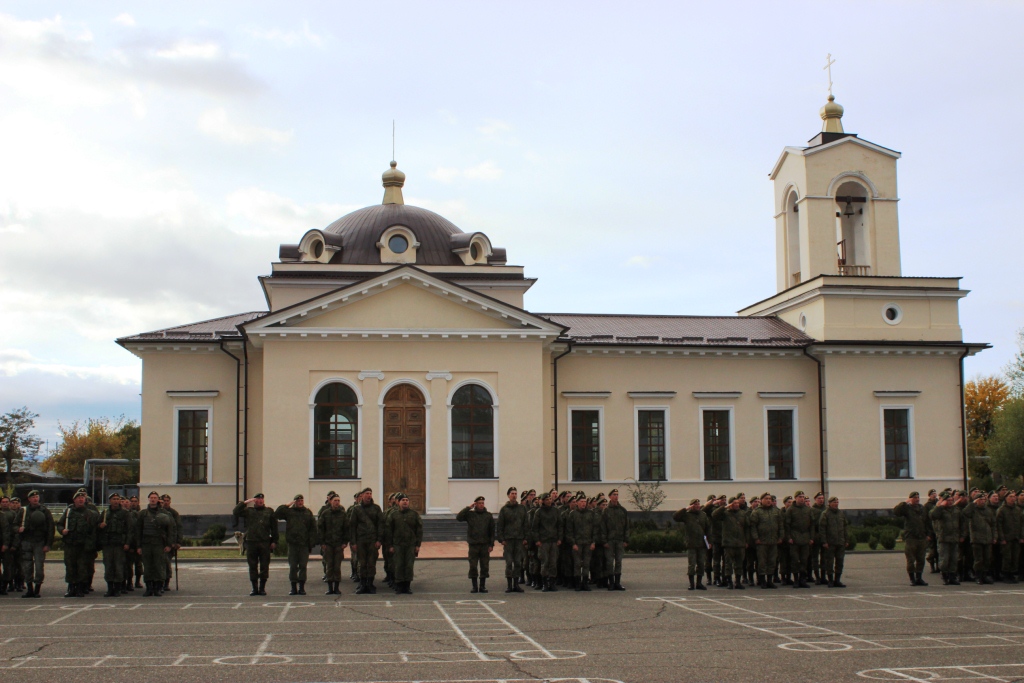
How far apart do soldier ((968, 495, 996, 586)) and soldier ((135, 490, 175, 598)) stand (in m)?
14.1

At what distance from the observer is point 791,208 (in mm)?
34219

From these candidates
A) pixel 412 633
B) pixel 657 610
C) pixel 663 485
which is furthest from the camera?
pixel 663 485

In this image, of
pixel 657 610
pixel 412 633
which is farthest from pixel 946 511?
pixel 412 633

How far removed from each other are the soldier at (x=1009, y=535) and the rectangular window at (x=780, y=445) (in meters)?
12.2

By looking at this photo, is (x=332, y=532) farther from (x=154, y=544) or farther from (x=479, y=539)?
(x=154, y=544)

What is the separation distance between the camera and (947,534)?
18.7 metres

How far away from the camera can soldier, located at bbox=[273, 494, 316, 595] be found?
16.9 meters

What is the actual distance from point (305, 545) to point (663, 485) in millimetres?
15625

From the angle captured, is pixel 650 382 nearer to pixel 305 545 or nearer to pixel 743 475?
pixel 743 475

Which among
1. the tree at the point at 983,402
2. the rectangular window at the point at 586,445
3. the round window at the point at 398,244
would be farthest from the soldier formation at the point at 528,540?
the tree at the point at 983,402

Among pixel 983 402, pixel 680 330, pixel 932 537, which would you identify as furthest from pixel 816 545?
pixel 983 402

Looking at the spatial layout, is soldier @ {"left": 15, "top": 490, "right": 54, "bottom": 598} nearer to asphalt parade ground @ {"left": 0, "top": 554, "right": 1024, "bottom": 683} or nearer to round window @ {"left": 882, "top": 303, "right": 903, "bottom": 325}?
asphalt parade ground @ {"left": 0, "top": 554, "right": 1024, "bottom": 683}

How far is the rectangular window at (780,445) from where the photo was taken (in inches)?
1238

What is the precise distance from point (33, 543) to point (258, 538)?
3.57 m
